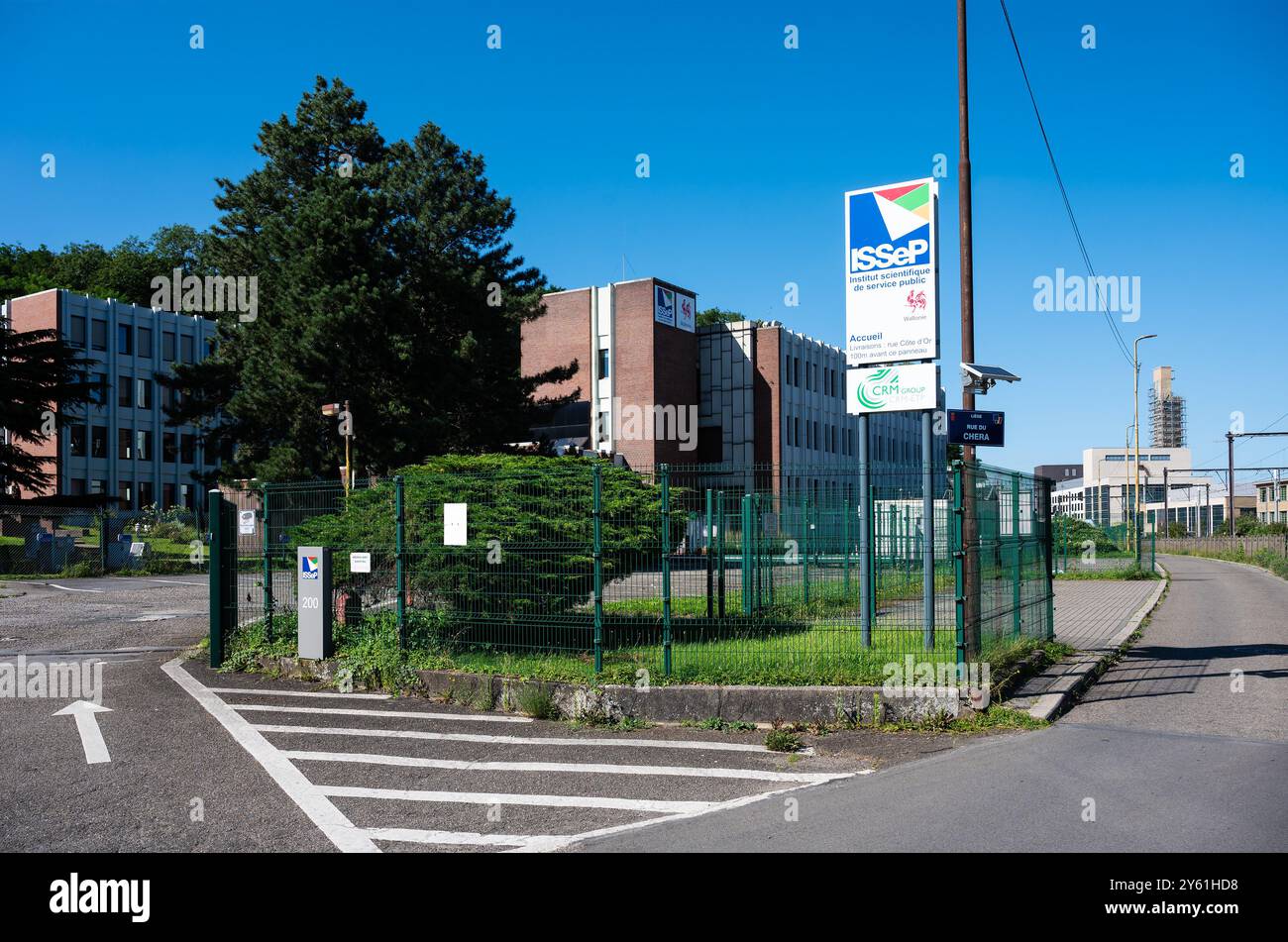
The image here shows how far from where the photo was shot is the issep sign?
10.8m

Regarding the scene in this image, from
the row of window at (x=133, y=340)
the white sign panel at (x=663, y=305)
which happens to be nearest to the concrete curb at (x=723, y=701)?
the white sign panel at (x=663, y=305)

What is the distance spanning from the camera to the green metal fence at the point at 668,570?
9.71 metres

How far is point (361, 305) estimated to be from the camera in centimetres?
3044

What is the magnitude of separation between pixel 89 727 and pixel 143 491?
64.1m

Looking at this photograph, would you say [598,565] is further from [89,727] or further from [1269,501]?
[1269,501]

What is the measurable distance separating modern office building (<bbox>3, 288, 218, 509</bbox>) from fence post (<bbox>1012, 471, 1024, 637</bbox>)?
187 feet

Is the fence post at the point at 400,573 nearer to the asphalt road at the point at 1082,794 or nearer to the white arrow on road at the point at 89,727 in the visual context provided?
the white arrow on road at the point at 89,727

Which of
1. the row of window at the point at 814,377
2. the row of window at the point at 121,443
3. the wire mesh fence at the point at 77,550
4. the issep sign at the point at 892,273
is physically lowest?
the wire mesh fence at the point at 77,550

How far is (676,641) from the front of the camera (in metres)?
10.1

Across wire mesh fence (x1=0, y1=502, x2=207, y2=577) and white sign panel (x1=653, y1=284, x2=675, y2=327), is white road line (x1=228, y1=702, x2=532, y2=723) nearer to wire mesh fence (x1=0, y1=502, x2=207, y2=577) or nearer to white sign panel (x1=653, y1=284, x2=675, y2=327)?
wire mesh fence (x1=0, y1=502, x2=207, y2=577)

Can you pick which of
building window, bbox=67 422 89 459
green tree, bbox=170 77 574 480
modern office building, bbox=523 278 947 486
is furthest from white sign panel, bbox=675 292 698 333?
building window, bbox=67 422 89 459

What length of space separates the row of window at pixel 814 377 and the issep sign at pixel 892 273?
5081 centimetres
